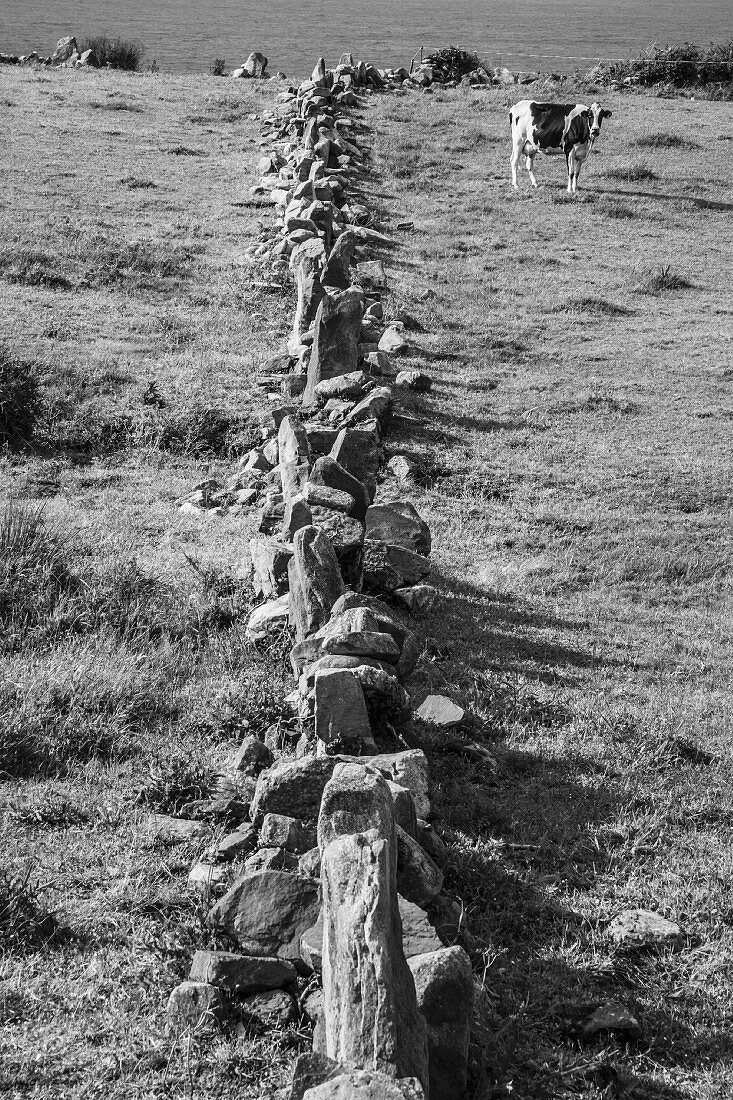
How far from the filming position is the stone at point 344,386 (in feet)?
38.6

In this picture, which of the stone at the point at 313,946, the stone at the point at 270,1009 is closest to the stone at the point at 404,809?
the stone at the point at 313,946

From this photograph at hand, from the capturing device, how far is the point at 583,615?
8641mm

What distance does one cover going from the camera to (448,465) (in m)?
11.2

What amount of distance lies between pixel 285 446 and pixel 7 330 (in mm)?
6263

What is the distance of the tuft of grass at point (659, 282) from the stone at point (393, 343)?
5.62 meters

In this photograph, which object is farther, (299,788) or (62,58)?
(62,58)

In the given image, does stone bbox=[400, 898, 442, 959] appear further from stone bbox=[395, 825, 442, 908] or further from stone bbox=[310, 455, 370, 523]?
stone bbox=[310, 455, 370, 523]

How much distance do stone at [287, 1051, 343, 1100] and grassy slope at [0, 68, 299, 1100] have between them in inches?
31.8

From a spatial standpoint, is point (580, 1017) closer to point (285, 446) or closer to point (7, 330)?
point (285, 446)

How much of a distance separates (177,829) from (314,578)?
1920mm

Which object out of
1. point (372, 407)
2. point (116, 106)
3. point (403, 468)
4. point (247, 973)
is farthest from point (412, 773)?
point (116, 106)

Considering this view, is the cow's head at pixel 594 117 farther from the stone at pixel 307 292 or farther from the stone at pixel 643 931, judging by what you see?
the stone at pixel 643 931

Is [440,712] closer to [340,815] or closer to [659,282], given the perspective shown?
[340,815]

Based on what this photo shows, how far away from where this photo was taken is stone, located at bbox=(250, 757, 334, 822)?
5.08 m
